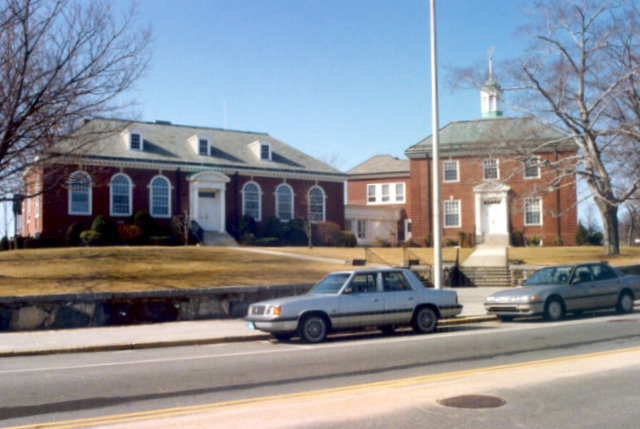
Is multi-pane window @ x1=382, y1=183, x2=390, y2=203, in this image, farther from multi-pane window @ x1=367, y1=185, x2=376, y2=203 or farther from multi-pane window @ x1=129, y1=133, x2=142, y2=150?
multi-pane window @ x1=129, y1=133, x2=142, y2=150

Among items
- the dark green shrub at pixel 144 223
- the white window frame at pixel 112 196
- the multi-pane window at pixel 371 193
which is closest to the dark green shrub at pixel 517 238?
the multi-pane window at pixel 371 193

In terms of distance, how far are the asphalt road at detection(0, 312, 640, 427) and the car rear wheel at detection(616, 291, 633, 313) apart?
4.09m

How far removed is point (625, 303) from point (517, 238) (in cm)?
2624

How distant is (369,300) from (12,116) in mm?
11722

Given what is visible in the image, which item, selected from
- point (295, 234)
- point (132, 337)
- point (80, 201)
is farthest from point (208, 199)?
point (132, 337)

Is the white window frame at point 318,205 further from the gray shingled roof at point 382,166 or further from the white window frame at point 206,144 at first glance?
the gray shingled roof at point 382,166

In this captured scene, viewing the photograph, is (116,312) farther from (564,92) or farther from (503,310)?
(564,92)

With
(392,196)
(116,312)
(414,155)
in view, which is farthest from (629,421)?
(392,196)

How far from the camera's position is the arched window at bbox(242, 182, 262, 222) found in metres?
42.5

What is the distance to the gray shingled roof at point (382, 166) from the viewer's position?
5978 centimetres

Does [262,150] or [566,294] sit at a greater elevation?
[262,150]

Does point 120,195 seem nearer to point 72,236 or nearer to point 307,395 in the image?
point 72,236

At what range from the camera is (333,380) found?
9.43m

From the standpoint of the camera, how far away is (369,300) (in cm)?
1416
